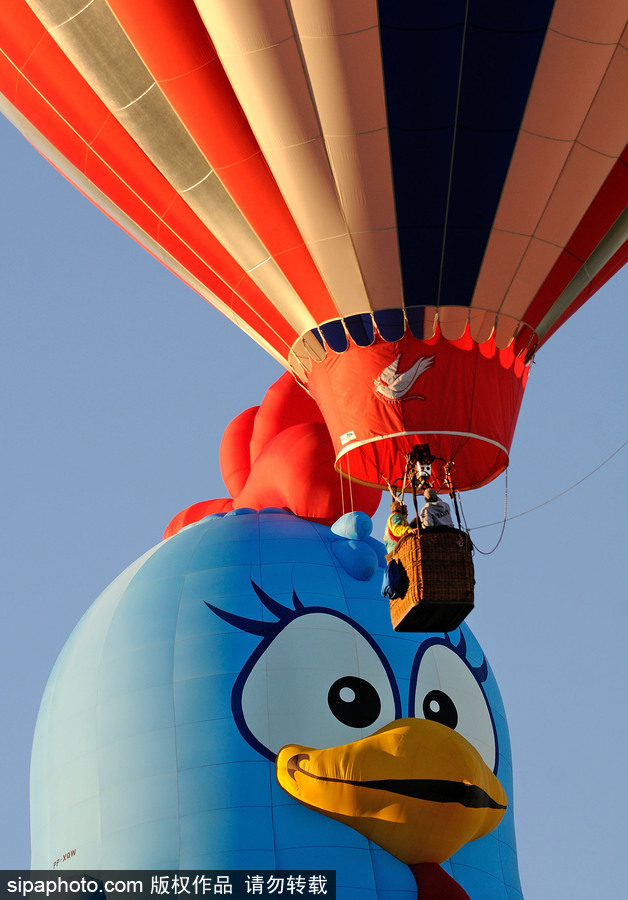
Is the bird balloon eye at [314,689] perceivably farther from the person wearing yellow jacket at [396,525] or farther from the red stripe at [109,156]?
the red stripe at [109,156]

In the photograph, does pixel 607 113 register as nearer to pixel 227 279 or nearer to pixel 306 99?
pixel 306 99

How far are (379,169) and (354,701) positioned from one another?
3.06m

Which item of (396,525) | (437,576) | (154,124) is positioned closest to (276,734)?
(396,525)

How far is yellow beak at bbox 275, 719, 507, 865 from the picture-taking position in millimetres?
8695

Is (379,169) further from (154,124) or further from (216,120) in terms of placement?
(154,124)

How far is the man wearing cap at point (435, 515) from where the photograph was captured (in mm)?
7859

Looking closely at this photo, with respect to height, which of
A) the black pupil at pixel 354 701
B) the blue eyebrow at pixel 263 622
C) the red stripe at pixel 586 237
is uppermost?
the red stripe at pixel 586 237

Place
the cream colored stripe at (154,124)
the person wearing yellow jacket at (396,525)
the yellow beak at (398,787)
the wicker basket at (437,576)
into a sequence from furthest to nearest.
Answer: the yellow beak at (398,787) → the cream colored stripe at (154,124) → the person wearing yellow jacket at (396,525) → the wicker basket at (437,576)

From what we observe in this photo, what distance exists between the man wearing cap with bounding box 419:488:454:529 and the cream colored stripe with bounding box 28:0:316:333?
139 cm

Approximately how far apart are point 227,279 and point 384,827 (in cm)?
329

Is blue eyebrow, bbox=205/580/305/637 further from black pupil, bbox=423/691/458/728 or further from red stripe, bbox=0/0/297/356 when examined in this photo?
red stripe, bbox=0/0/297/356

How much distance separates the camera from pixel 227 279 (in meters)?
9.20

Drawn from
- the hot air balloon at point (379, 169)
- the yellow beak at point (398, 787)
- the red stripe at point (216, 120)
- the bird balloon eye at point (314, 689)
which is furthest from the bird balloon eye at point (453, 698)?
the red stripe at point (216, 120)

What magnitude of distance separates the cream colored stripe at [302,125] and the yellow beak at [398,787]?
2.47 m
